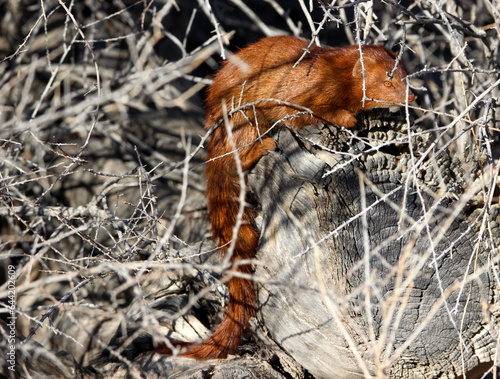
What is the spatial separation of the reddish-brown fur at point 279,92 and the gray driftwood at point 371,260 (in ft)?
1.30

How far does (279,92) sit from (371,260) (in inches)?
56.3

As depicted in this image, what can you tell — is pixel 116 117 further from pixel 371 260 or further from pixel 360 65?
pixel 371 260

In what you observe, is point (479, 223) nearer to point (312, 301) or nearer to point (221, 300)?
point (312, 301)

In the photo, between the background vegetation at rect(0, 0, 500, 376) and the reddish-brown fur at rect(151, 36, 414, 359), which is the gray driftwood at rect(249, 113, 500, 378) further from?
the background vegetation at rect(0, 0, 500, 376)

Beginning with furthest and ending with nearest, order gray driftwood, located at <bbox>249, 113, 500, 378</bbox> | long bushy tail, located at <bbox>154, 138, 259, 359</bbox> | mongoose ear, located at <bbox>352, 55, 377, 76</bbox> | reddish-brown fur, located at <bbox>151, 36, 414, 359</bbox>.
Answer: mongoose ear, located at <bbox>352, 55, 377, 76</bbox> < reddish-brown fur, located at <bbox>151, 36, 414, 359</bbox> < long bushy tail, located at <bbox>154, 138, 259, 359</bbox> < gray driftwood, located at <bbox>249, 113, 500, 378</bbox>

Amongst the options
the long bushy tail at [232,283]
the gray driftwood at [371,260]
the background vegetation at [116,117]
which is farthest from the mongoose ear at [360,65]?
the long bushy tail at [232,283]

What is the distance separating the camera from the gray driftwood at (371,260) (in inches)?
91.9

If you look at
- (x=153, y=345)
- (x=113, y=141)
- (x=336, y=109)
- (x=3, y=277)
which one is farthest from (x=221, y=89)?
(x=3, y=277)

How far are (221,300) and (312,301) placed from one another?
0.72 m

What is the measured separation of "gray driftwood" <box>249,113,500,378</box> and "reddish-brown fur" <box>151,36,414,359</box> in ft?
1.30

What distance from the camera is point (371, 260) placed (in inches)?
93.1

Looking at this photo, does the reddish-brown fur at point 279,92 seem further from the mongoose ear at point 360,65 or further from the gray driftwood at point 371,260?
the gray driftwood at point 371,260

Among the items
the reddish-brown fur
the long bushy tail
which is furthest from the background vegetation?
the long bushy tail

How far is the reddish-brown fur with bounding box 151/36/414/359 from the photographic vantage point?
9.99 ft
